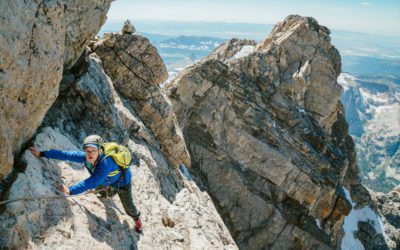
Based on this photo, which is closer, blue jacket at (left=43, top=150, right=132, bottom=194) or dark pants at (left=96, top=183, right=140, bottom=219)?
blue jacket at (left=43, top=150, right=132, bottom=194)

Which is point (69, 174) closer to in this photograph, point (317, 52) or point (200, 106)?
point (200, 106)

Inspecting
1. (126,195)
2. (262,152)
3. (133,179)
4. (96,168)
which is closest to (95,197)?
(126,195)

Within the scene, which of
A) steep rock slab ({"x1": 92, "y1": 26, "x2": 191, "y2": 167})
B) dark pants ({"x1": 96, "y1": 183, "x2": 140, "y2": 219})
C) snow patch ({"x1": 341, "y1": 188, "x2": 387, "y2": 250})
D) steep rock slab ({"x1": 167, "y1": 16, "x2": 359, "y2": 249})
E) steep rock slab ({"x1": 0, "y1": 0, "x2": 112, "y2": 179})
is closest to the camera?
steep rock slab ({"x1": 0, "y1": 0, "x2": 112, "y2": 179})

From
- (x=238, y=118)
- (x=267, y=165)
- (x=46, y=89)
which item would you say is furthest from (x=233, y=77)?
(x=46, y=89)

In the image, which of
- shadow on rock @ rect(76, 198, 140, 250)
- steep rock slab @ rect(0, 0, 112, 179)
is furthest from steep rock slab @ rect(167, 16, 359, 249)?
steep rock slab @ rect(0, 0, 112, 179)

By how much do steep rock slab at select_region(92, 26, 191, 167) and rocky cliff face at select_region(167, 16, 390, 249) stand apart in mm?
15622

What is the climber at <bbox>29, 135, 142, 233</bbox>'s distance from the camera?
1144cm

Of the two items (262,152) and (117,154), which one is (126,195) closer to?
(117,154)

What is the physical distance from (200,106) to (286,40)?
2128cm

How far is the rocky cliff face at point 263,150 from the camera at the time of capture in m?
44.6

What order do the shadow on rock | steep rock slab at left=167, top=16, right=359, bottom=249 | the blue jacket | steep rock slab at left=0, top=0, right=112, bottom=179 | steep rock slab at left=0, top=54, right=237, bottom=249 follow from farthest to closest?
steep rock slab at left=167, top=16, right=359, bottom=249 → the shadow on rock → the blue jacket → steep rock slab at left=0, top=54, right=237, bottom=249 → steep rock slab at left=0, top=0, right=112, bottom=179

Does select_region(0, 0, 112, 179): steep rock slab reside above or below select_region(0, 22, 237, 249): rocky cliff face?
above

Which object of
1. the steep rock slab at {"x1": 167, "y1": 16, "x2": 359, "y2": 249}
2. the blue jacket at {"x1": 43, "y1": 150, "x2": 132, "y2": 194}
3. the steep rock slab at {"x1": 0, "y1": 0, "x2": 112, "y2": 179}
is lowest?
the steep rock slab at {"x1": 167, "y1": 16, "x2": 359, "y2": 249}

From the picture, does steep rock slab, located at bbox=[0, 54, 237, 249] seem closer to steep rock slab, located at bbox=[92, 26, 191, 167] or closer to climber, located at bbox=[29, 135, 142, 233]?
climber, located at bbox=[29, 135, 142, 233]
